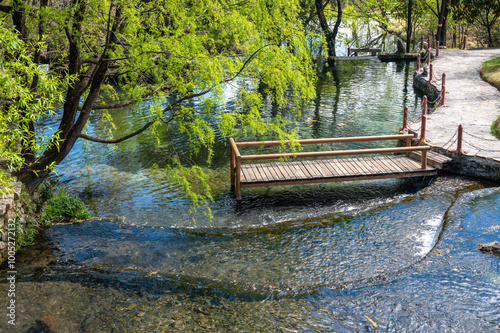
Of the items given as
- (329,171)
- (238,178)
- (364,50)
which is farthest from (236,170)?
(364,50)

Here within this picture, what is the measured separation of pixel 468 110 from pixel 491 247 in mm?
11652

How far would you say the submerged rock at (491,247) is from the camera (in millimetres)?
8750

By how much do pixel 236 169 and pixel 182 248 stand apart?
10.8ft

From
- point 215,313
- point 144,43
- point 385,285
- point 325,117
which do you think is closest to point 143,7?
point 144,43

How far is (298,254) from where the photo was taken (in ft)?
30.3

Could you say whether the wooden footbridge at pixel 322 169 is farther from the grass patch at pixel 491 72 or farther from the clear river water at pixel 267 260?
the grass patch at pixel 491 72

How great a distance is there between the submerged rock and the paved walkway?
4746 millimetres

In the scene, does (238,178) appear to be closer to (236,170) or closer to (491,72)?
(236,170)

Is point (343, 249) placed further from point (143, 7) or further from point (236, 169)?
point (143, 7)

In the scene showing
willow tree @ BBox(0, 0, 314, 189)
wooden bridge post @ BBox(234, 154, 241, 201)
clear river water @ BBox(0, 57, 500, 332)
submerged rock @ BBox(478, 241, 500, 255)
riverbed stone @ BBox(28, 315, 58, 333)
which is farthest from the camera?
wooden bridge post @ BBox(234, 154, 241, 201)

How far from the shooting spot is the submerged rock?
Answer: 28.7ft

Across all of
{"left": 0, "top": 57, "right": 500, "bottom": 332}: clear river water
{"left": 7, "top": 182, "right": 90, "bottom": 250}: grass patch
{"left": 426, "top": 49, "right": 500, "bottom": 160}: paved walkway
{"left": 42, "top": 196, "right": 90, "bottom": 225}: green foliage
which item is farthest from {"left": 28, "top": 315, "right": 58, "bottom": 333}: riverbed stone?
{"left": 426, "top": 49, "right": 500, "bottom": 160}: paved walkway

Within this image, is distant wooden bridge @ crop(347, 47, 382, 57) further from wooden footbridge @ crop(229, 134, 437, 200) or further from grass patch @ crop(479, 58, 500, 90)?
wooden footbridge @ crop(229, 134, 437, 200)

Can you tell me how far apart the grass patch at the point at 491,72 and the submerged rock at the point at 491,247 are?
16246 millimetres
